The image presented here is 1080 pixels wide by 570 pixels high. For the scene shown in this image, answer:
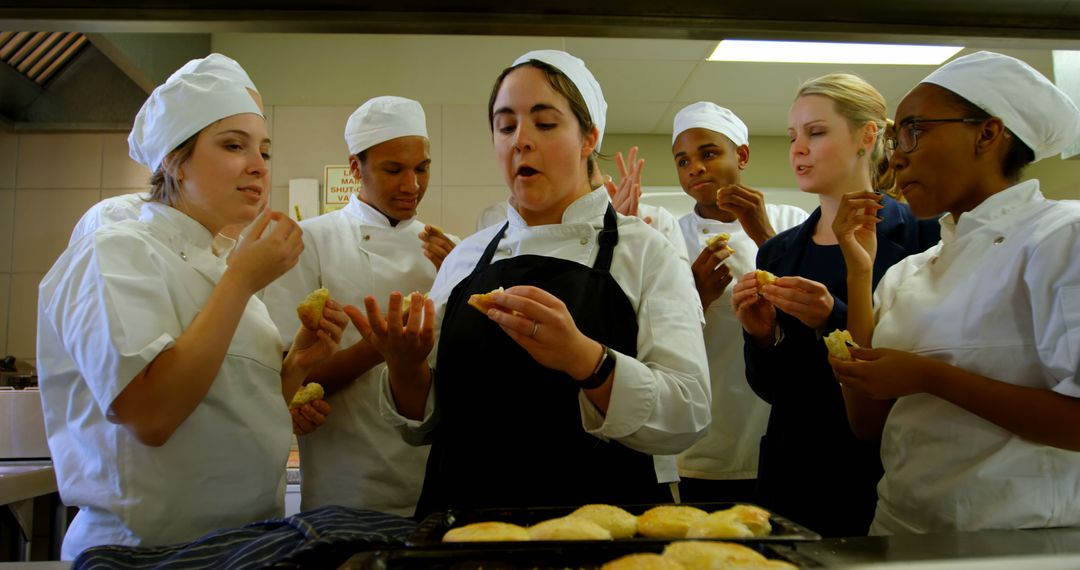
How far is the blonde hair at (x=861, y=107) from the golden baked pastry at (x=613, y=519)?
1.57 m

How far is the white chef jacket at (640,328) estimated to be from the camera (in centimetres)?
132

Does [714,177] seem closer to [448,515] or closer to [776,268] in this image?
[776,268]

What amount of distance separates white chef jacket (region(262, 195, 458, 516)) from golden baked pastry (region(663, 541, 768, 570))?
1346 mm

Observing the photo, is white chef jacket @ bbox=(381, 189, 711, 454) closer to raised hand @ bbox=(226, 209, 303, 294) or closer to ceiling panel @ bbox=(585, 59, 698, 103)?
raised hand @ bbox=(226, 209, 303, 294)

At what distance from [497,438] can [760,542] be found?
63cm

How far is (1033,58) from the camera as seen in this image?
540cm

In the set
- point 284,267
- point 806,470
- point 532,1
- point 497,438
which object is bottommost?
point 806,470

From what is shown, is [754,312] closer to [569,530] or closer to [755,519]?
[755,519]

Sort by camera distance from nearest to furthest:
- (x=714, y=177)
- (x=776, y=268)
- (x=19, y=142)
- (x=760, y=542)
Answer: (x=760, y=542) < (x=776, y=268) < (x=714, y=177) < (x=19, y=142)

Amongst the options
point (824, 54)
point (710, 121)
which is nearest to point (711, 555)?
point (710, 121)

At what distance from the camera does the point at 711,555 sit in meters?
0.87

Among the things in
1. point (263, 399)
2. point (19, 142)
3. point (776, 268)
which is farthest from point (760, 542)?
point (19, 142)

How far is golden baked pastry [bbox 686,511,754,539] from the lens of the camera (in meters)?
1.00

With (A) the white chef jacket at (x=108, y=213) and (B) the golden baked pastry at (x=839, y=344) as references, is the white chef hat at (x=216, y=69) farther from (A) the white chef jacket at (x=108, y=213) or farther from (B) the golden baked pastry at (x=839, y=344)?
(A) the white chef jacket at (x=108, y=213)
